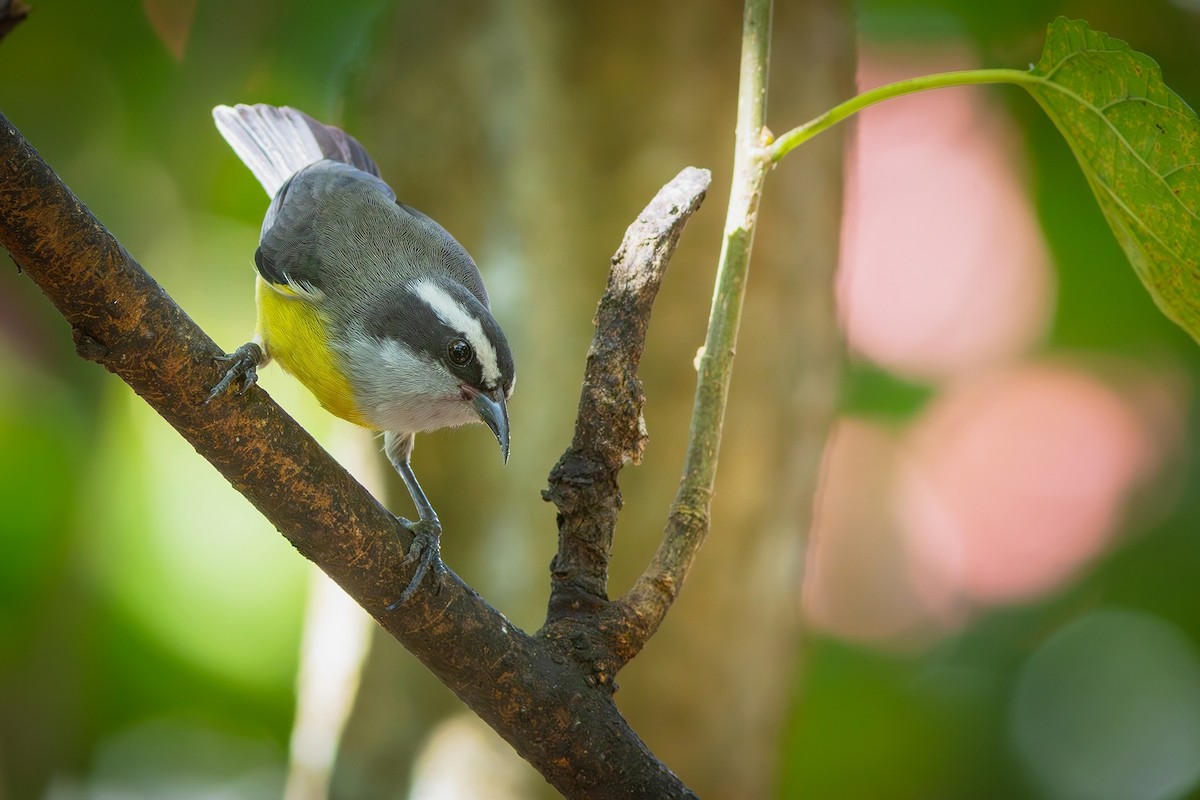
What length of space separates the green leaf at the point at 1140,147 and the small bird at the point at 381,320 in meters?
1.24

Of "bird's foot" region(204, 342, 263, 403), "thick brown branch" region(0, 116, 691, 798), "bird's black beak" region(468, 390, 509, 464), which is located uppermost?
"bird's black beak" region(468, 390, 509, 464)

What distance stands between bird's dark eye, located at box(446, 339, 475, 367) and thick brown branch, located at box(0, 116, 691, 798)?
0.71 metres

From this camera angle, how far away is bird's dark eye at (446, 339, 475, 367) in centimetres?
246

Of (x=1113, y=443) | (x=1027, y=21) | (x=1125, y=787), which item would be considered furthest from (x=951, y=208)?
(x=1125, y=787)

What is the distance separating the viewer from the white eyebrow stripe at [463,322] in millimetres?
2441

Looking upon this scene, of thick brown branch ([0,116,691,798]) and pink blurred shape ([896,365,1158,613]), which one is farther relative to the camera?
pink blurred shape ([896,365,1158,613])

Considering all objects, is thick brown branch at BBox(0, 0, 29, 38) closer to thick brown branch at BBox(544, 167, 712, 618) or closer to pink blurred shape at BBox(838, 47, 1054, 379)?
Answer: thick brown branch at BBox(544, 167, 712, 618)

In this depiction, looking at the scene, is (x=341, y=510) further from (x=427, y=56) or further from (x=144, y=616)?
(x=144, y=616)

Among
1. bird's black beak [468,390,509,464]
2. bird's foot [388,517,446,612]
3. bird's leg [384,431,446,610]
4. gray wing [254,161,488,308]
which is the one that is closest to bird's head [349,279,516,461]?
bird's black beak [468,390,509,464]

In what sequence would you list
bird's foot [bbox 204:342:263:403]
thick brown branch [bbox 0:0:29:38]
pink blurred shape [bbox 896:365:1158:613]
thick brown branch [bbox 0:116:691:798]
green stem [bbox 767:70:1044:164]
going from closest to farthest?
thick brown branch [bbox 0:116:691:798] → bird's foot [bbox 204:342:263:403] → green stem [bbox 767:70:1044:164] → thick brown branch [bbox 0:0:29:38] → pink blurred shape [bbox 896:365:1158:613]

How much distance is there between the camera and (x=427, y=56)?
3809 millimetres

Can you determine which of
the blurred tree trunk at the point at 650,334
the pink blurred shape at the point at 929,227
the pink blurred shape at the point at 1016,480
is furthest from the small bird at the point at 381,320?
the pink blurred shape at the point at 1016,480

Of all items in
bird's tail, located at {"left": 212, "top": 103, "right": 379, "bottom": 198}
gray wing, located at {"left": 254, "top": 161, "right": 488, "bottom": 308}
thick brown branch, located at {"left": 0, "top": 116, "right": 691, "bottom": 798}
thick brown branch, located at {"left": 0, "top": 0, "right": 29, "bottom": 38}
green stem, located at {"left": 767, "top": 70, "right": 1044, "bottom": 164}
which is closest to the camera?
thick brown branch, located at {"left": 0, "top": 116, "right": 691, "bottom": 798}

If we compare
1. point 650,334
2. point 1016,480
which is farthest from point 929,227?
point 650,334
